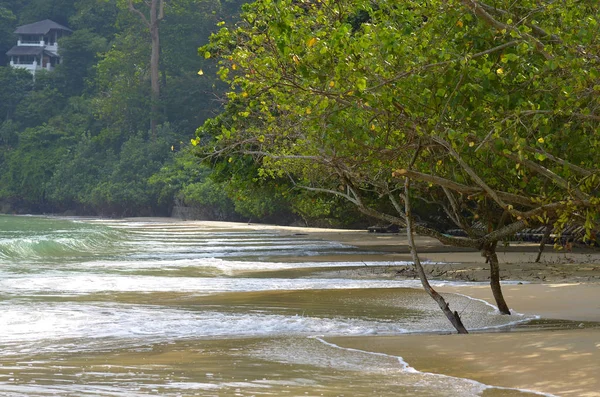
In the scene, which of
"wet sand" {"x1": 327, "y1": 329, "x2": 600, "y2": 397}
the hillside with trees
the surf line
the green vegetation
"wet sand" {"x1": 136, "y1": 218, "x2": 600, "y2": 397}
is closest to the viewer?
the surf line

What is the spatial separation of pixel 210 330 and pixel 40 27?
9602cm

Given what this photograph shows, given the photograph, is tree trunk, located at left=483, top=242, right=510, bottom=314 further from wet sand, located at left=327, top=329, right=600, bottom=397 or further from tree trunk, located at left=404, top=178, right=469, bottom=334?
wet sand, located at left=327, top=329, right=600, bottom=397

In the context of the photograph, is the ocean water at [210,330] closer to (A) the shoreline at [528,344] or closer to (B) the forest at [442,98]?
(A) the shoreline at [528,344]

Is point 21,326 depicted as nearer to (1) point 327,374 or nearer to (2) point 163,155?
(1) point 327,374

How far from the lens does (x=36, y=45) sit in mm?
102750

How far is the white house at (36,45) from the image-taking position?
102m

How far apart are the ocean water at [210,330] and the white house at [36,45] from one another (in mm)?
83455

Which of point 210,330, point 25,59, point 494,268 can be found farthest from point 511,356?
point 25,59

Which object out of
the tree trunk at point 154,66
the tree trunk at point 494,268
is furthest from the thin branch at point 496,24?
the tree trunk at point 154,66

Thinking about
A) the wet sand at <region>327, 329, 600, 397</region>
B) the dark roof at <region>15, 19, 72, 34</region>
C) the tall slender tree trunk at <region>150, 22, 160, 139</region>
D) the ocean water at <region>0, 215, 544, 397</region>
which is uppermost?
the dark roof at <region>15, 19, 72, 34</region>

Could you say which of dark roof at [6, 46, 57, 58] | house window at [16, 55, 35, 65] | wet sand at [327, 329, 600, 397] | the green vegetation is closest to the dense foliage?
wet sand at [327, 329, 600, 397]

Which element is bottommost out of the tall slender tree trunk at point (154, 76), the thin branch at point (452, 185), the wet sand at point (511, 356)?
the wet sand at point (511, 356)

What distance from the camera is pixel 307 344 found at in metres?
10.7

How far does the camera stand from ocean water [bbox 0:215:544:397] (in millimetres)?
8297
